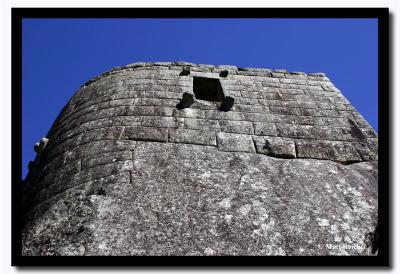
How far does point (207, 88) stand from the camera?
20.0 ft

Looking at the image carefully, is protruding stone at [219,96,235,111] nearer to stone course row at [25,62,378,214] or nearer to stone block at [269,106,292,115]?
stone course row at [25,62,378,214]

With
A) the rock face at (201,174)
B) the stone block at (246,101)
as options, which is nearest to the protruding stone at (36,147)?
the rock face at (201,174)

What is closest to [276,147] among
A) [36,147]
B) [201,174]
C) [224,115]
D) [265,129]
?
[265,129]

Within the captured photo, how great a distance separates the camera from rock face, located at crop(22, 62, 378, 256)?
3.23 metres

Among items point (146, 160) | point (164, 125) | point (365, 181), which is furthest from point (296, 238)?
point (164, 125)

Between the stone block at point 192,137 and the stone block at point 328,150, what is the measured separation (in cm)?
92

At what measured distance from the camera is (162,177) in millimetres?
3846

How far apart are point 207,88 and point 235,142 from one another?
1.80 metres

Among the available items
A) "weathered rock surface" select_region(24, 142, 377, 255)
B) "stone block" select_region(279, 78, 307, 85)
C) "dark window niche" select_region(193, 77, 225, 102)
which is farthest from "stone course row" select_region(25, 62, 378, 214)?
"weathered rock surface" select_region(24, 142, 377, 255)

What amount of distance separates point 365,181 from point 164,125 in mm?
2102

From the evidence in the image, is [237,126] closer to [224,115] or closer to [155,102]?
[224,115]

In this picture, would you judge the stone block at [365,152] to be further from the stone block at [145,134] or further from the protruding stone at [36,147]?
the protruding stone at [36,147]

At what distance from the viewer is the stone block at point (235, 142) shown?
14.3 ft
